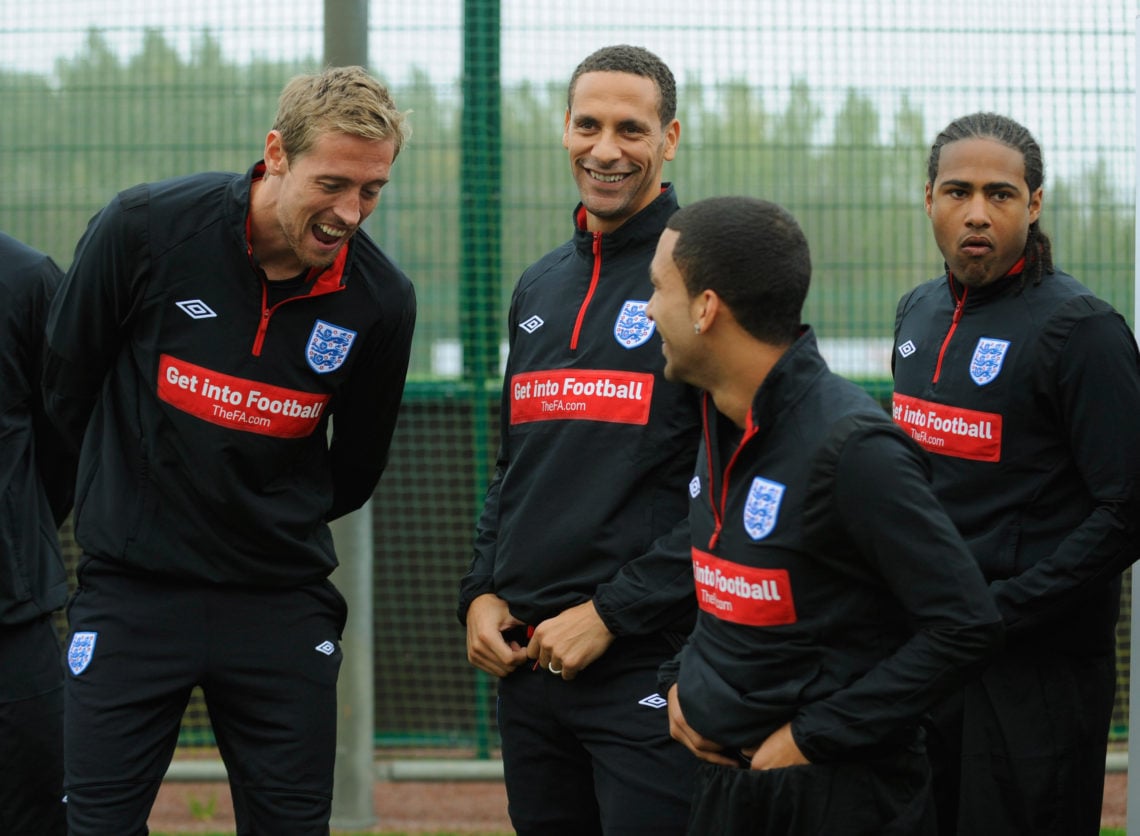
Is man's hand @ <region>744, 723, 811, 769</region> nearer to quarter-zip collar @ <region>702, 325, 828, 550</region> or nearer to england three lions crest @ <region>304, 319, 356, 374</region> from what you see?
quarter-zip collar @ <region>702, 325, 828, 550</region>

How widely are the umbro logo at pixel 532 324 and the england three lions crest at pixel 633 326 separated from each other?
208mm

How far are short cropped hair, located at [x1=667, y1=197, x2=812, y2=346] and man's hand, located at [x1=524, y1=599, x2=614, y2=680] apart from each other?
28.3 inches

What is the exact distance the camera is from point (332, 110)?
296 centimetres

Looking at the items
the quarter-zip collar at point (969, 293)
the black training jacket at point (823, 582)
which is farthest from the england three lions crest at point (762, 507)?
the quarter-zip collar at point (969, 293)

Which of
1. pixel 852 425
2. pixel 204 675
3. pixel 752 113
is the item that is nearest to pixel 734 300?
pixel 852 425

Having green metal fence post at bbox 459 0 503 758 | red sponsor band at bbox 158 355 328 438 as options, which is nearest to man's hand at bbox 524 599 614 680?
red sponsor band at bbox 158 355 328 438

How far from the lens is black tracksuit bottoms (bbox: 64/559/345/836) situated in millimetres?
2957

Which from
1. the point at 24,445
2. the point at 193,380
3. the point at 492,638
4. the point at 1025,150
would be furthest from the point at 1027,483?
the point at 24,445

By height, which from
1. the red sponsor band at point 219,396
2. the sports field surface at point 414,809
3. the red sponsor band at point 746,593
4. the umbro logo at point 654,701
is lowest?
the sports field surface at point 414,809

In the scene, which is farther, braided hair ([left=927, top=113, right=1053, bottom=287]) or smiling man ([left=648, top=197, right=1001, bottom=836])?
braided hair ([left=927, top=113, right=1053, bottom=287])

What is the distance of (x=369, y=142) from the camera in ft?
9.80

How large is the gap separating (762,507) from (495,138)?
3637 millimetres

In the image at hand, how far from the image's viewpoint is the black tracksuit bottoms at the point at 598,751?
2.84 m

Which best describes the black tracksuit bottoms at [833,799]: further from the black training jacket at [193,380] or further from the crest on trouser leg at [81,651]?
the crest on trouser leg at [81,651]
